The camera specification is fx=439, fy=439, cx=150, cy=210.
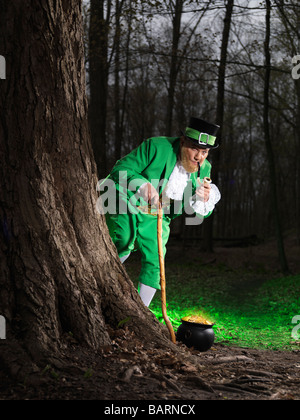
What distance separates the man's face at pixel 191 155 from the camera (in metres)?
4.71

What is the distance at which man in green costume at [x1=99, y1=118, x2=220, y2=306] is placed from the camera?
4594mm

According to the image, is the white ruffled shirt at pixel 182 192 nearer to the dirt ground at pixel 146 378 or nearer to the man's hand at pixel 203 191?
the man's hand at pixel 203 191

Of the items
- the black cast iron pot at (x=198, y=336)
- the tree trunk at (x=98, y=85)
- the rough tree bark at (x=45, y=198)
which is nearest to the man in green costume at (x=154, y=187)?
the black cast iron pot at (x=198, y=336)

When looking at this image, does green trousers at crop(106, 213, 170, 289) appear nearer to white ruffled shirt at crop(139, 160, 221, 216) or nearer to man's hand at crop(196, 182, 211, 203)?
white ruffled shirt at crop(139, 160, 221, 216)

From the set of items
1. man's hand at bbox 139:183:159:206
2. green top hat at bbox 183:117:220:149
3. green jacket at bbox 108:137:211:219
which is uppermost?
green top hat at bbox 183:117:220:149

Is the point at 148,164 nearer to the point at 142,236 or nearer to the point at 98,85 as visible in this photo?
the point at 142,236

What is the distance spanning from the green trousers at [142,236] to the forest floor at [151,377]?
3.29 feet

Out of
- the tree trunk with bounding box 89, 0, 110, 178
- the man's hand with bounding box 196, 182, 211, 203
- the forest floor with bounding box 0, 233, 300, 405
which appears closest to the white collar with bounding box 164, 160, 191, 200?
the man's hand with bounding box 196, 182, 211, 203

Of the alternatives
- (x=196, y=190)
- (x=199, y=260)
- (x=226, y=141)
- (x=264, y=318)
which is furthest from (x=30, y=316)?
→ (x=226, y=141)

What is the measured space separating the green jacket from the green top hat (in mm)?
297

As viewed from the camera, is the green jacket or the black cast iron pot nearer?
the black cast iron pot

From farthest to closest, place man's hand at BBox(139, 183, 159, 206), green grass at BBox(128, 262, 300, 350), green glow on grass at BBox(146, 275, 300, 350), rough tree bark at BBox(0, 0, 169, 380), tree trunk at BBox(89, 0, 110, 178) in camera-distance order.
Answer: tree trunk at BBox(89, 0, 110, 178) < green grass at BBox(128, 262, 300, 350) < green glow on grass at BBox(146, 275, 300, 350) < man's hand at BBox(139, 183, 159, 206) < rough tree bark at BBox(0, 0, 169, 380)

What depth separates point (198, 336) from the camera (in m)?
4.13
